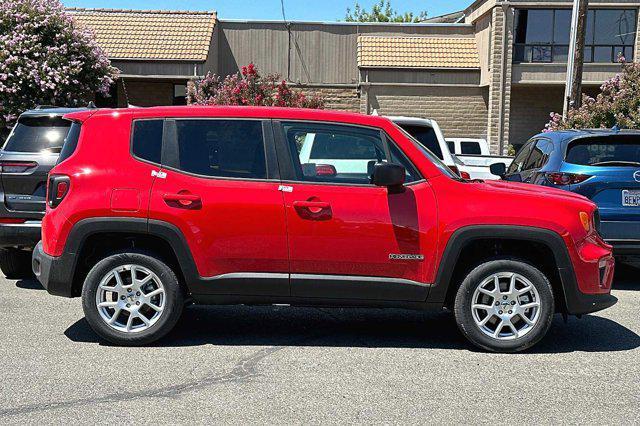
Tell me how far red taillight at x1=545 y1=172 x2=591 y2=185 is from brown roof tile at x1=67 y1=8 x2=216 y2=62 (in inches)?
749

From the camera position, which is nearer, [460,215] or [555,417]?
[555,417]

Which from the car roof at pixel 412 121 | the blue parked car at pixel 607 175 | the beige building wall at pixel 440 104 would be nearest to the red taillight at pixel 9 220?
the car roof at pixel 412 121

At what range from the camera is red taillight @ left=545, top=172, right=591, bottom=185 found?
8.18m

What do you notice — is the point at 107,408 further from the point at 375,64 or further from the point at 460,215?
the point at 375,64

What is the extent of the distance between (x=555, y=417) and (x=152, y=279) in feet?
10.1

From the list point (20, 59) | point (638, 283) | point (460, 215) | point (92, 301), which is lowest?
point (638, 283)

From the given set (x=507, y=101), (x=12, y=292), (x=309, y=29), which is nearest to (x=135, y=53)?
(x=309, y=29)

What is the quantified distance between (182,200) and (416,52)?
906 inches

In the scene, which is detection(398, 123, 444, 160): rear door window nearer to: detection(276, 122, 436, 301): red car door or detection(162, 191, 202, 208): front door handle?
detection(276, 122, 436, 301): red car door

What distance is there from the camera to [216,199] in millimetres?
5789

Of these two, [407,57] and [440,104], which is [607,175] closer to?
[440,104]

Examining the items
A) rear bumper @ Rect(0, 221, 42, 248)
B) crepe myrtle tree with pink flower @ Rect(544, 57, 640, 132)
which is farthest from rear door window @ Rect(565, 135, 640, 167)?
crepe myrtle tree with pink flower @ Rect(544, 57, 640, 132)

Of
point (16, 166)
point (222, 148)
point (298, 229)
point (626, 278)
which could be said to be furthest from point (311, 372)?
point (626, 278)

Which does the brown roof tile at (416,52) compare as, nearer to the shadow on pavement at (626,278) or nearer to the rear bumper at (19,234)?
the shadow on pavement at (626,278)
